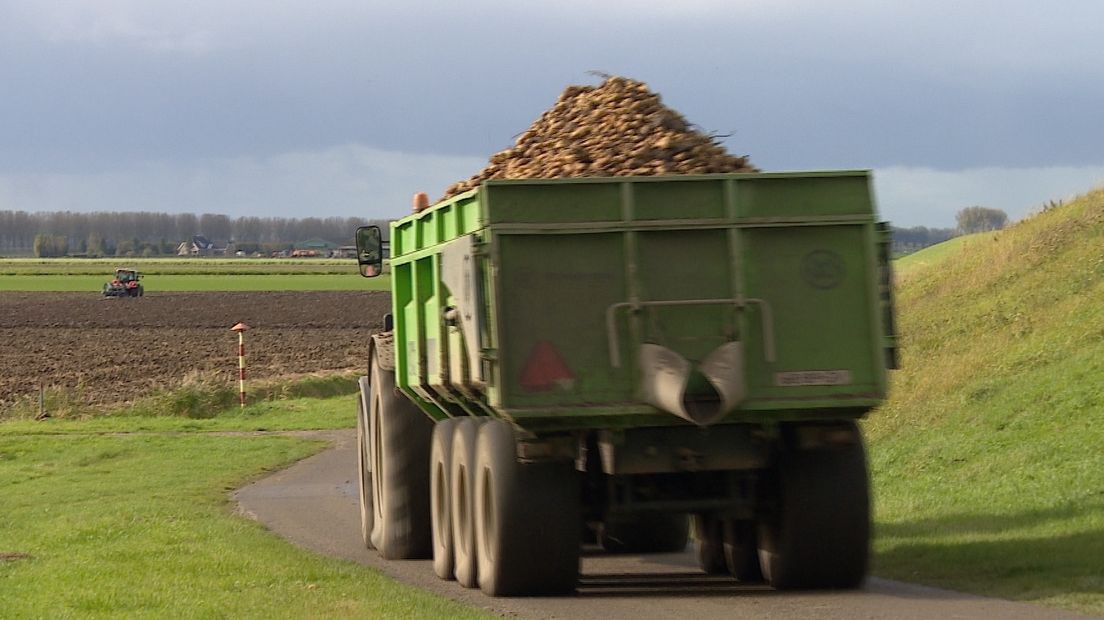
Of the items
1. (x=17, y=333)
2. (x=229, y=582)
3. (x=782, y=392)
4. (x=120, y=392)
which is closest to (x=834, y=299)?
(x=782, y=392)

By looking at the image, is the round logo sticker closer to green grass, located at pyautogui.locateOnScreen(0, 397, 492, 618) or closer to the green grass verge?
green grass, located at pyautogui.locateOnScreen(0, 397, 492, 618)

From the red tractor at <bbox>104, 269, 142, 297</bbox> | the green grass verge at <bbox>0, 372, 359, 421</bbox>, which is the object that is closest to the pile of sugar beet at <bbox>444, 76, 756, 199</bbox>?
the green grass verge at <bbox>0, 372, 359, 421</bbox>

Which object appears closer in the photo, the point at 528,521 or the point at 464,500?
the point at 528,521

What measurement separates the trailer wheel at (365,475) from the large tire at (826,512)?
198 inches

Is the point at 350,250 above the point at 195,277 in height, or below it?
below

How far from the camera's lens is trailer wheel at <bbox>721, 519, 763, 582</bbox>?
12.2 meters

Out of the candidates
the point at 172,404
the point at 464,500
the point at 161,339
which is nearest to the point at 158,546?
the point at 464,500

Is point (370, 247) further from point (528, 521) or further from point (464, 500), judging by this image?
point (528, 521)

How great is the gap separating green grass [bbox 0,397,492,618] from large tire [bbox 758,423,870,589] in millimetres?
2314

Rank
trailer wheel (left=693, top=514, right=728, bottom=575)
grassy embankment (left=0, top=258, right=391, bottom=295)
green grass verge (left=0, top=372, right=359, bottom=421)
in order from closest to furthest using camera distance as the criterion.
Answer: trailer wheel (left=693, top=514, right=728, bottom=575), green grass verge (left=0, top=372, right=359, bottom=421), grassy embankment (left=0, top=258, right=391, bottom=295)

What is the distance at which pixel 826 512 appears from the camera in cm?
1116

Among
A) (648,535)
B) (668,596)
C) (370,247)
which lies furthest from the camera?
(370,247)

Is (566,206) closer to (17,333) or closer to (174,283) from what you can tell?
(17,333)

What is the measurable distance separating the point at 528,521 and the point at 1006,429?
8.18 m
